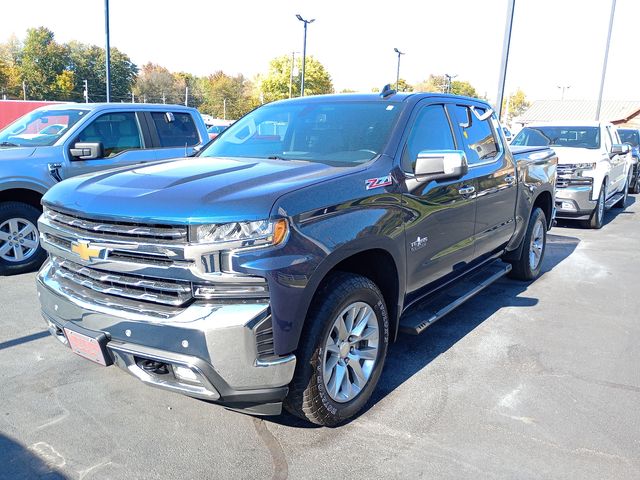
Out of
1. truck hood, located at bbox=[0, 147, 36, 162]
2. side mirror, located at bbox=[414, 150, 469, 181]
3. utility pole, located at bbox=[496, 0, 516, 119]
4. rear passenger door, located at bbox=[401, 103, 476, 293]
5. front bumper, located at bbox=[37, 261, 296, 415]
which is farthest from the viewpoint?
utility pole, located at bbox=[496, 0, 516, 119]

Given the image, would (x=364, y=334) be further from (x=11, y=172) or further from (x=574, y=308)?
(x=11, y=172)

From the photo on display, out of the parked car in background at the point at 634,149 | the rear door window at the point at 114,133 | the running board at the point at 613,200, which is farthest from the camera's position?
the parked car in background at the point at 634,149

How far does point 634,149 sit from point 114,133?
15444 mm

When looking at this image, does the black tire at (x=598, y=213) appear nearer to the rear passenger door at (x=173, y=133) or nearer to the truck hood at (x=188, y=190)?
the rear passenger door at (x=173, y=133)

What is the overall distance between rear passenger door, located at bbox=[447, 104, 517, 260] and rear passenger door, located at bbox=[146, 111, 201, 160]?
393 centimetres

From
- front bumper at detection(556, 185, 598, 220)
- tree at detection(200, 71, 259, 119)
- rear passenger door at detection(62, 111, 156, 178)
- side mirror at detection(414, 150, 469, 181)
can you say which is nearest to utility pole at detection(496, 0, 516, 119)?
front bumper at detection(556, 185, 598, 220)

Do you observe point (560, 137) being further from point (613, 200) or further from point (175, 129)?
point (175, 129)

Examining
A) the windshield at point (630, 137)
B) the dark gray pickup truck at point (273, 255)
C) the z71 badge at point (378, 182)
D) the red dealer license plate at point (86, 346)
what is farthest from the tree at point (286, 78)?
the red dealer license plate at point (86, 346)

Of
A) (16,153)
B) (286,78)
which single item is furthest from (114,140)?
(286,78)

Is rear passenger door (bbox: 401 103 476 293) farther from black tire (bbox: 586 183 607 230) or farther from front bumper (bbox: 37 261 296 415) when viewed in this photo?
black tire (bbox: 586 183 607 230)

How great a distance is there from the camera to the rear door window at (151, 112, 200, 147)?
24.3 feet

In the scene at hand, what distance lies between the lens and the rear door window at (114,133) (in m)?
6.70

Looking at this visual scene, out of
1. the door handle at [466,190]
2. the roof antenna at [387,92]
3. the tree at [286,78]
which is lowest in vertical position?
the door handle at [466,190]

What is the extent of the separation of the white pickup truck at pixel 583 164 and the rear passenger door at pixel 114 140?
7179 millimetres
